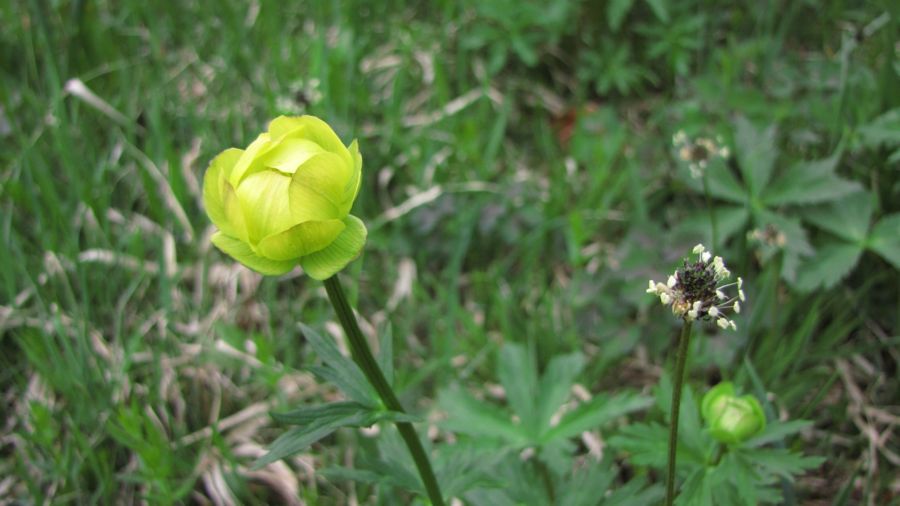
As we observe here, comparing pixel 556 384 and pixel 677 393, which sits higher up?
pixel 677 393

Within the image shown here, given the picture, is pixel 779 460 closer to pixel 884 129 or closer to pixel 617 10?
pixel 884 129

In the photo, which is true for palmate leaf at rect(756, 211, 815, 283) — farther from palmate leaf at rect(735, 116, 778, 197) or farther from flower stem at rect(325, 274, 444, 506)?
flower stem at rect(325, 274, 444, 506)

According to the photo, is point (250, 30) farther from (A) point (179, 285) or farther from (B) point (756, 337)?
(B) point (756, 337)

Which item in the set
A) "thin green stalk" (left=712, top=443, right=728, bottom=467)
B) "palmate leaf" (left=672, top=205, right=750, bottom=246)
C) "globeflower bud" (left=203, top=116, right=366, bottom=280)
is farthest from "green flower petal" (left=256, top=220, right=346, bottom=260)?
"palmate leaf" (left=672, top=205, right=750, bottom=246)

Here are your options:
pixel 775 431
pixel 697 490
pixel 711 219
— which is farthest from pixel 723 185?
pixel 697 490

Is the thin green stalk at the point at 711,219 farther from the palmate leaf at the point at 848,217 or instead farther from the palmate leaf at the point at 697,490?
the palmate leaf at the point at 697,490

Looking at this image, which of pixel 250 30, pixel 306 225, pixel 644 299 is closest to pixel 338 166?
pixel 306 225
